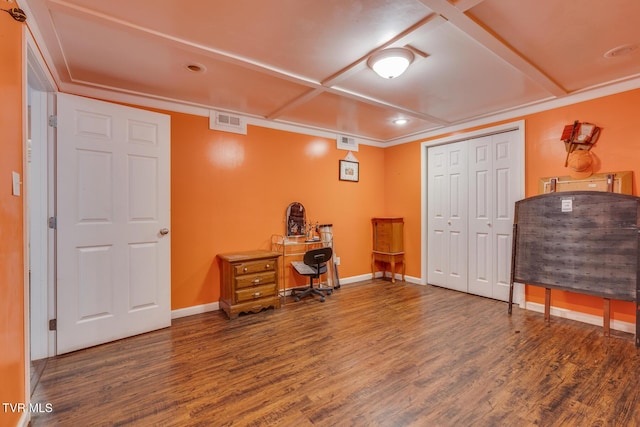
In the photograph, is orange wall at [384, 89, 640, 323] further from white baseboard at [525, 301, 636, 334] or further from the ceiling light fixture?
the ceiling light fixture

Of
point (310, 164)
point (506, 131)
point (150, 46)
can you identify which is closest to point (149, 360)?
point (150, 46)

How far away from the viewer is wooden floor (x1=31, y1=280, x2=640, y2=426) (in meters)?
1.73

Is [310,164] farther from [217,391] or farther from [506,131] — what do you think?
[217,391]

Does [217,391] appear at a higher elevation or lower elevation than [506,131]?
lower

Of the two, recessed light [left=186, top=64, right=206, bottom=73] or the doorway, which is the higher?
recessed light [left=186, top=64, right=206, bottom=73]

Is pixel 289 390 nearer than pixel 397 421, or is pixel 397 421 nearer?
pixel 397 421

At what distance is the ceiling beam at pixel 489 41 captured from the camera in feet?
5.60

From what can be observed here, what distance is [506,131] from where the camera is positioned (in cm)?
377

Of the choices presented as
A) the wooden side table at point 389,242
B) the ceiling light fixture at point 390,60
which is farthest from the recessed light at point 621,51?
the wooden side table at point 389,242

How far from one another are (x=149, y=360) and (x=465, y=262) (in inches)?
160

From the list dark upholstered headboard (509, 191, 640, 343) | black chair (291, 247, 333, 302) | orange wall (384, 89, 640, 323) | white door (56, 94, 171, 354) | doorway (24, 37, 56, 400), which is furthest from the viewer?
black chair (291, 247, 333, 302)

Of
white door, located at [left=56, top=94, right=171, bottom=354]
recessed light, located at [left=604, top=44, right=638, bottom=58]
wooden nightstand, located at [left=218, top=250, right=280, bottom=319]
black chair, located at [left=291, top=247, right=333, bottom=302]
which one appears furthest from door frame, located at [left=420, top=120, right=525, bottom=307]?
white door, located at [left=56, top=94, right=171, bottom=354]

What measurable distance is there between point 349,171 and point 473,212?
2.00 metres

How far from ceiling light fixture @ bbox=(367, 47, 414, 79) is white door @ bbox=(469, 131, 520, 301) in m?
2.31
